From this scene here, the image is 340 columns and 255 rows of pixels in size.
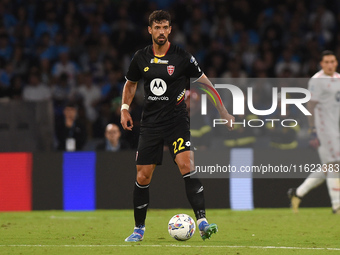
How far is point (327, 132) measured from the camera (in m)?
11.4

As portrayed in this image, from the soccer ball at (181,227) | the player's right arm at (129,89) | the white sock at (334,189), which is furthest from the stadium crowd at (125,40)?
the soccer ball at (181,227)

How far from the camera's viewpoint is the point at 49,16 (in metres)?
16.2

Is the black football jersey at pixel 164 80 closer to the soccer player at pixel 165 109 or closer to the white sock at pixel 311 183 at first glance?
the soccer player at pixel 165 109

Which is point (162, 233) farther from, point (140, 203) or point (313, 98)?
point (313, 98)

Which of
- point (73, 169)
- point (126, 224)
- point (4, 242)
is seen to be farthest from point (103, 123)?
point (4, 242)

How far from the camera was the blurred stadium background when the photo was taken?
12.3 m

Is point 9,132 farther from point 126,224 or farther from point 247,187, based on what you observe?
point 247,187

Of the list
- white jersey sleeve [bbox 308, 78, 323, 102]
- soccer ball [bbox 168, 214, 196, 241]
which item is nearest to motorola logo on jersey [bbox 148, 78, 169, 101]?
soccer ball [bbox 168, 214, 196, 241]

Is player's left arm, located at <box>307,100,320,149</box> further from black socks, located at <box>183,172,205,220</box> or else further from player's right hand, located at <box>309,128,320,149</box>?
black socks, located at <box>183,172,205,220</box>

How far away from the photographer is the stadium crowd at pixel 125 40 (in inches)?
592

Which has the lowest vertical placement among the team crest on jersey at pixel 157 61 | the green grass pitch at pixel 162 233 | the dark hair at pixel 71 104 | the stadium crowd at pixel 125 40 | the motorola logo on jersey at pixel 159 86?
the green grass pitch at pixel 162 233

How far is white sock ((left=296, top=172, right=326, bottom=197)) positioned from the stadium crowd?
363 cm

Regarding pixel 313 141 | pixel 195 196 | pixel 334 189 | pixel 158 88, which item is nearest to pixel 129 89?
pixel 158 88

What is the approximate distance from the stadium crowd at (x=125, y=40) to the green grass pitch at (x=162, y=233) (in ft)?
11.5
